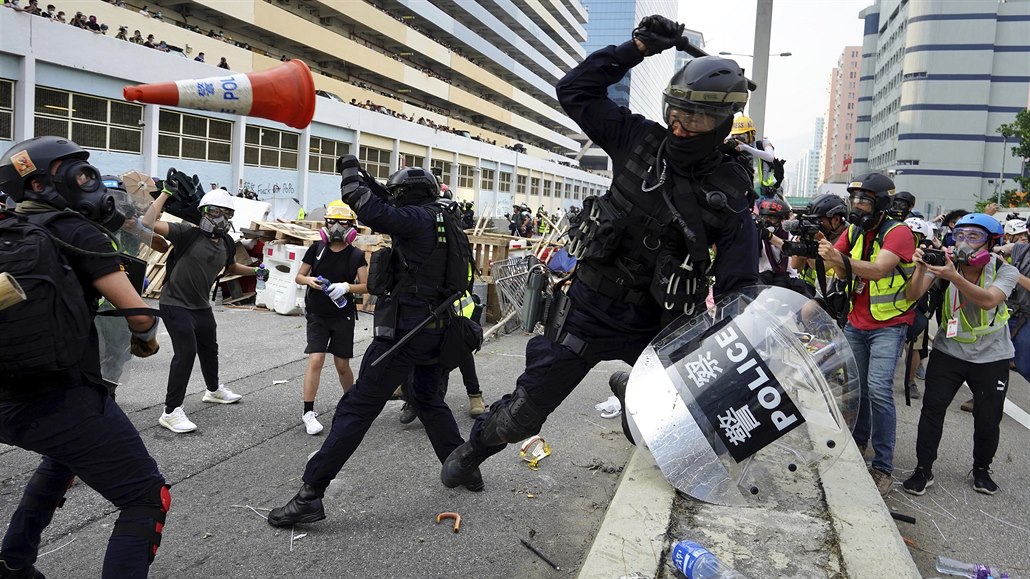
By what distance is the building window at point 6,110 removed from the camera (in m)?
16.9

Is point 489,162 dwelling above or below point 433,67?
below

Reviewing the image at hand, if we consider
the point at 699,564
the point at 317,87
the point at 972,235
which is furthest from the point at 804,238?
the point at 317,87

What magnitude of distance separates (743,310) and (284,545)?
2505 millimetres

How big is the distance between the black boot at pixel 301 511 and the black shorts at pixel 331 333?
75.0 inches

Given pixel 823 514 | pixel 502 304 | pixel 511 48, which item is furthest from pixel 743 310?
pixel 511 48

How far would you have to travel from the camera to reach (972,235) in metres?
4.56

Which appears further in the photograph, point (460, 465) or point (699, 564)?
point (460, 465)

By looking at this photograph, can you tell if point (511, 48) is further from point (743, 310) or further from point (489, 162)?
point (743, 310)

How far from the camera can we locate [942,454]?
5.50 meters

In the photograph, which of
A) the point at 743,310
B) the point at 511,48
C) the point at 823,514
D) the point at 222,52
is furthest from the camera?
the point at 511,48

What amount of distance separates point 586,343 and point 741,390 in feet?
2.59

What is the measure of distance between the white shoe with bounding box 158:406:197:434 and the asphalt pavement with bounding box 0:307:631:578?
0.15ft

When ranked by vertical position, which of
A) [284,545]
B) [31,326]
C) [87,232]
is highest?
[87,232]

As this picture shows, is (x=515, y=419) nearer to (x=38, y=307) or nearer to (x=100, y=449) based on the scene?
(x=100, y=449)
